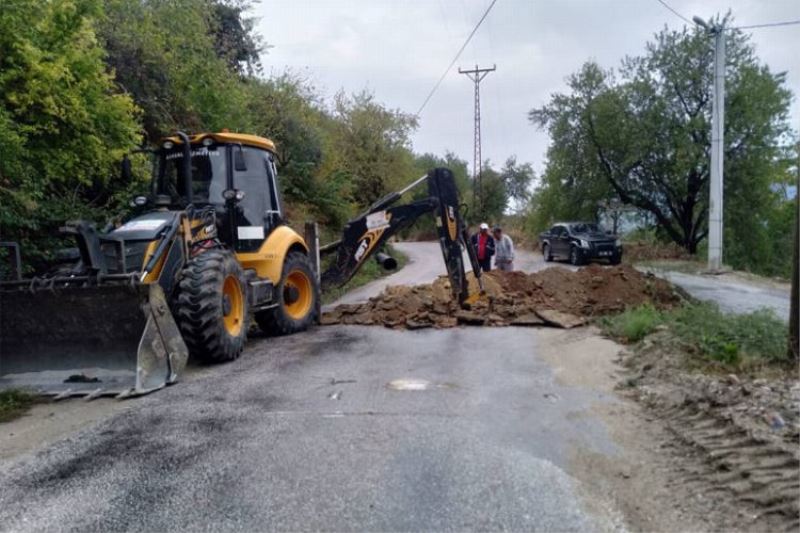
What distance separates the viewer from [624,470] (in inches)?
189

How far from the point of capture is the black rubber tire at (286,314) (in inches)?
407

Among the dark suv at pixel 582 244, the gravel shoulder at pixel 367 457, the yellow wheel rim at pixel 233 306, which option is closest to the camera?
the gravel shoulder at pixel 367 457

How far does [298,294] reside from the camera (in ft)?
36.9

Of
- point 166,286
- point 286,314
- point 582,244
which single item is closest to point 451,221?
point 286,314

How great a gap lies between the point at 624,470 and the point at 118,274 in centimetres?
546

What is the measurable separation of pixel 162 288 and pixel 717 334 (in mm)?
6449

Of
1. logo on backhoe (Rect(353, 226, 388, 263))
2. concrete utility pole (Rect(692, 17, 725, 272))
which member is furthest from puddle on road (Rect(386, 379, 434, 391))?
concrete utility pole (Rect(692, 17, 725, 272))

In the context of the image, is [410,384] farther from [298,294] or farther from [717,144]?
[717,144]

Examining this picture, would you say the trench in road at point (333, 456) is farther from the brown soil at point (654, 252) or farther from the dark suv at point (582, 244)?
the brown soil at point (654, 252)

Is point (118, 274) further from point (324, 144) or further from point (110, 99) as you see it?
point (324, 144)

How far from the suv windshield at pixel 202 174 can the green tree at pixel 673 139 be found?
2386cm

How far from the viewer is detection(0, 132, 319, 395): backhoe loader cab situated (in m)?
7.10

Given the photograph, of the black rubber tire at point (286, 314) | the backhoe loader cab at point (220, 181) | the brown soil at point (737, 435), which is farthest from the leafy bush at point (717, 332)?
the backhoe loader cab at point (220, 181)

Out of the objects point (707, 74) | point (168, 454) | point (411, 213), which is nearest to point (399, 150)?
point (707, 74)
